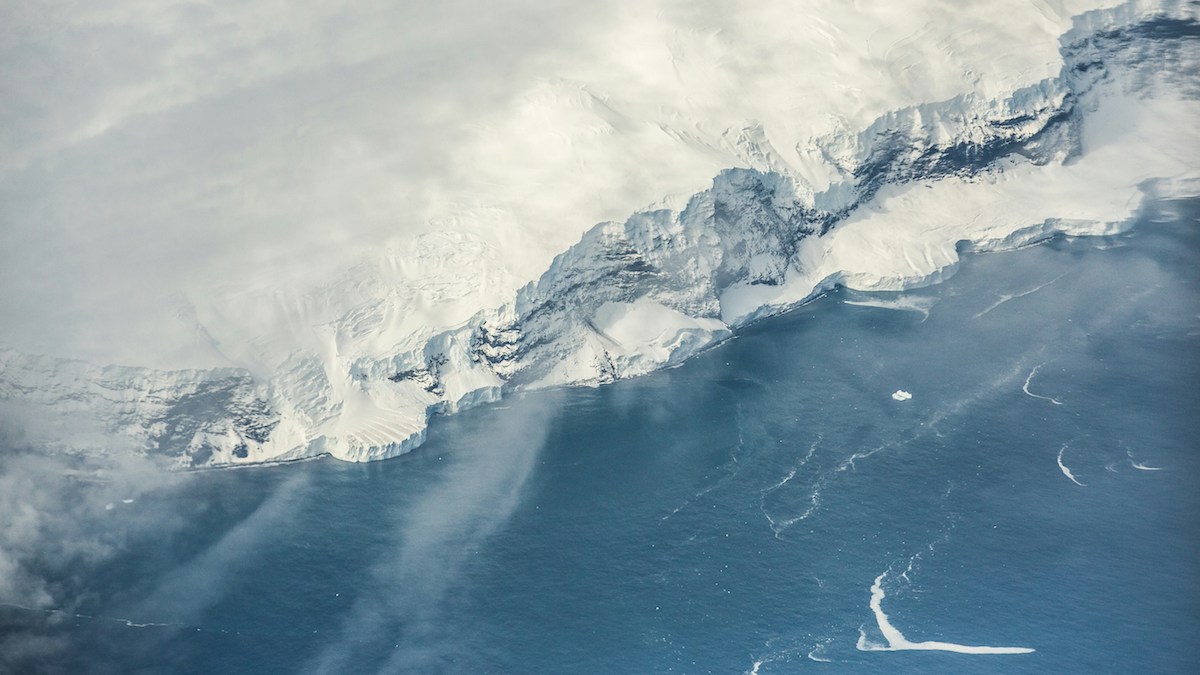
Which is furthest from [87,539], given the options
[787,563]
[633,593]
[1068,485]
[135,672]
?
[1068,485]

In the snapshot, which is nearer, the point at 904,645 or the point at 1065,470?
the point at 904,645

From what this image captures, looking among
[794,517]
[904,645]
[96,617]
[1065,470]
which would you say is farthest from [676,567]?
[96,617]

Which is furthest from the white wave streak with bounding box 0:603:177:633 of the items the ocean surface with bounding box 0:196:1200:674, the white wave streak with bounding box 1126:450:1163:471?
the white wave streak with bounding box 1126:450:1163:471

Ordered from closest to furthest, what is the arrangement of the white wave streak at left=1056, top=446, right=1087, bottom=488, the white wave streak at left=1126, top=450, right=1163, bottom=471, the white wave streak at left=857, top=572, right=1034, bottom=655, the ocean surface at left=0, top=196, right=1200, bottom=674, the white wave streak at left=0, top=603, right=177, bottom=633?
the white wave streak at left=857, top=572, right=1034, bottom=655
the ocean surface at left=0, top=196, right=1200, bottom=674
the white wave streak at left=0, top=603, right=177, bottom=633
the white wave streak at left=1056, top=446, right=1087, bottom=488
the white wave streak at left=1126, top=450, right=1163, bottom=471

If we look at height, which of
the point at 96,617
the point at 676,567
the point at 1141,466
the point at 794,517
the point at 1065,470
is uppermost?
the point at 96,617

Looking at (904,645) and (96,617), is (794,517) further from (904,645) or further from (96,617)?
(96,617)

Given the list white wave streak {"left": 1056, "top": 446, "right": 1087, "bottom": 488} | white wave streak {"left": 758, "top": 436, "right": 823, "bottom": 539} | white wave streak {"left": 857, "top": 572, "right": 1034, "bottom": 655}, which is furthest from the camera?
white wave streak {"left": 1056, "top": 446, "right": 1087, "bottom": 488}

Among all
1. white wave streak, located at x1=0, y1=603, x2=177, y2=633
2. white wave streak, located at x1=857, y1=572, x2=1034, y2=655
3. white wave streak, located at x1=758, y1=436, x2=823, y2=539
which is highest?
white wave streak, located at x1=0, y1=603, x2=177, y2=633

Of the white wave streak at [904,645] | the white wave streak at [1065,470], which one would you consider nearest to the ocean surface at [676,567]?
the white wave streak at [904,645]

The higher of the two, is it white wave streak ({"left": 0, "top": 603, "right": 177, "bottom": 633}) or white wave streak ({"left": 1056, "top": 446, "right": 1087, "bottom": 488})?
white wave streak ({"left": 0, "top": 603, "right": 177, "bottom": 633})

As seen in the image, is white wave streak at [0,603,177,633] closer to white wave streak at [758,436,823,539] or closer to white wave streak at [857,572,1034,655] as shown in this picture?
white wave streak at [758,436,823,539]

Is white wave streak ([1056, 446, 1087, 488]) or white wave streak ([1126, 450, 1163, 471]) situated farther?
white wave streak ([1126, 450, 1163, 471])
